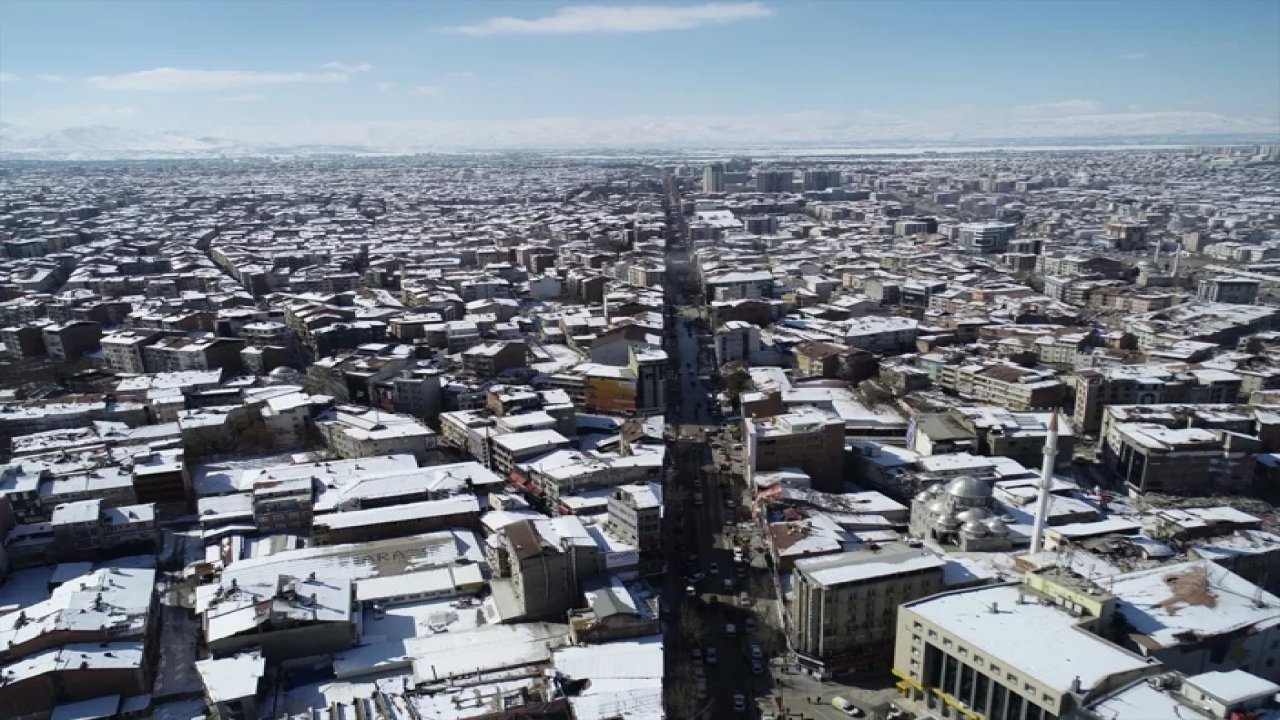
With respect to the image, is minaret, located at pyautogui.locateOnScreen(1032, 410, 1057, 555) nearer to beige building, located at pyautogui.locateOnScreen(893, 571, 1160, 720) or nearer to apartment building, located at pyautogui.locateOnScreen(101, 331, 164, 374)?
beige building, located at pyautogui.locateOnScreen(893, 571, 1160, 720)

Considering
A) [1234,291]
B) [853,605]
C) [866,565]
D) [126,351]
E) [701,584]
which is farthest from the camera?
[1234,291]

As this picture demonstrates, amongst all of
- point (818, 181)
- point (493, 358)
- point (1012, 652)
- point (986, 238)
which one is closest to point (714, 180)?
point (818, 181)

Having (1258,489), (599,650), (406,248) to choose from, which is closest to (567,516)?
(599,650)

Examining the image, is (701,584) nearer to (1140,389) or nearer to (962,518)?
(962,518)

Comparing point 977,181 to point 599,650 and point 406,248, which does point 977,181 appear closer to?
point 406,248

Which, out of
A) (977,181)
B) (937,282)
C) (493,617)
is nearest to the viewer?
(493,617)

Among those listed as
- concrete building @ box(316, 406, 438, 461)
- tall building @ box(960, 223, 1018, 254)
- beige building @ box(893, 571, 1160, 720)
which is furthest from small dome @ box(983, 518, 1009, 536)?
tall building @ box(960, 223, 1018, 254)
